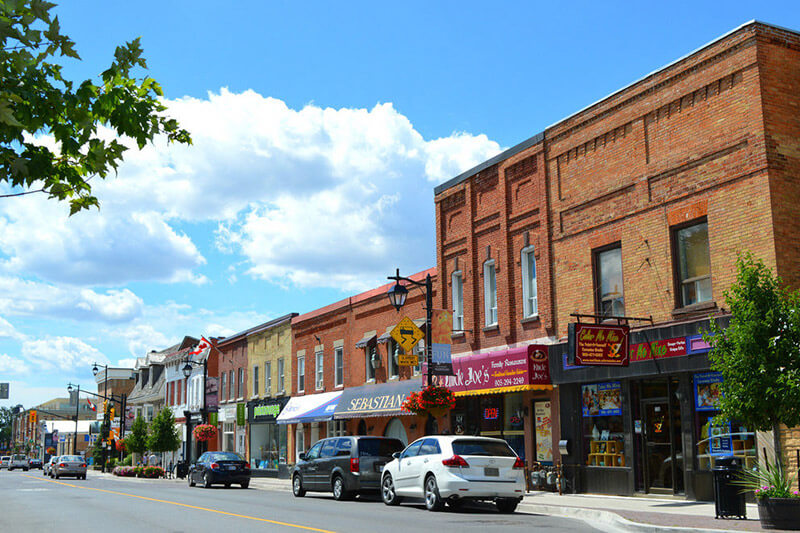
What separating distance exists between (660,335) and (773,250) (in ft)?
10.8

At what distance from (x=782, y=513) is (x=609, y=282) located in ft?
33.8

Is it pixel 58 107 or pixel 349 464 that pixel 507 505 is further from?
pixel 58 107

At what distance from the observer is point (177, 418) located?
61438mm

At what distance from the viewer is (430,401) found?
2317 centimetres

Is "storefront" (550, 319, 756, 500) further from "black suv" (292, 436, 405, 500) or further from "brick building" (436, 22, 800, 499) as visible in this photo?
"black suv" (292, 436, 405, 500)

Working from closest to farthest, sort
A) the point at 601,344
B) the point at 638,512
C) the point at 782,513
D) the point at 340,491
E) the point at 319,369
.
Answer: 1. the point at 782,513
2. the point at 638,512
3. the point at 601,344
4. the point at 340,491
5. the point at 319,369

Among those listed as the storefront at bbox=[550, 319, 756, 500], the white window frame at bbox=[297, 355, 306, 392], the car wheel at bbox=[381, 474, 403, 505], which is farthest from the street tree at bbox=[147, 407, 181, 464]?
the storefront at bbox=[550, 319, 756, 500]

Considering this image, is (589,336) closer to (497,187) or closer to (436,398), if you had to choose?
(436,398)

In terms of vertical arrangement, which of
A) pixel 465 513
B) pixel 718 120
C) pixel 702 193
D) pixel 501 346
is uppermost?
pixel 718 120

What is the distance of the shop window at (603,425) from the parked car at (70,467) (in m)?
35.9

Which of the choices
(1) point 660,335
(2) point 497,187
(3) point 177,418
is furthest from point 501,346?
(3) point 177,418

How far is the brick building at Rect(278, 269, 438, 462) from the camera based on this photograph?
100 ft

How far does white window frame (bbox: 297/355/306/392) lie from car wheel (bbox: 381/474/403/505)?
2019cm

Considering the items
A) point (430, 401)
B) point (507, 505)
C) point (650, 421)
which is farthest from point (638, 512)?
point (430, 401)
